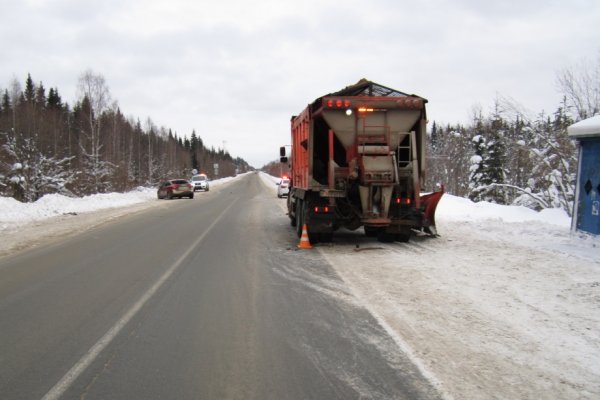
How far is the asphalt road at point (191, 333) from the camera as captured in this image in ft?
12.6

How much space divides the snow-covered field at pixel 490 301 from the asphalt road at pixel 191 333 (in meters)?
0.39

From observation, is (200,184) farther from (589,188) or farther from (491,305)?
(491,305)

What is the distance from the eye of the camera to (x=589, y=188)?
34.8 feet

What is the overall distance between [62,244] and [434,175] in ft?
188

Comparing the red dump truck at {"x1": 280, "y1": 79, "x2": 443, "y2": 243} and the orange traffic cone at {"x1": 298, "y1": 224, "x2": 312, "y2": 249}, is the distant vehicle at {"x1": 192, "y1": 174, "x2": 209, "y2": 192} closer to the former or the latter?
the red dump truck at {"x1": 280, "y1": 79, "x2": 443, "y2": 243}

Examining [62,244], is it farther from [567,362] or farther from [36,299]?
[567,362]

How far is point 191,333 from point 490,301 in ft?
12.9

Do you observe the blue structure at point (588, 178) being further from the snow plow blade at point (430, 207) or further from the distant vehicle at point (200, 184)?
the distant vehicle at point (200, 184)

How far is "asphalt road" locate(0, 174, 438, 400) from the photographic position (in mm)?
3832

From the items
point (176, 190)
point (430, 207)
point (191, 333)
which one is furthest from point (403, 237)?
point (176, 190)

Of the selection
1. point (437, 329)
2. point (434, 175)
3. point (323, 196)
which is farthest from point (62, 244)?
point (434, 175)

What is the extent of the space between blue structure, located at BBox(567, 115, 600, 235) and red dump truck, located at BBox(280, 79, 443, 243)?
11.3 ft

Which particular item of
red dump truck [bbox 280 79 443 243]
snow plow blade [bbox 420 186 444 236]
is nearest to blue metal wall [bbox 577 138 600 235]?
snow plow blade [bbox 420 186 444 236]

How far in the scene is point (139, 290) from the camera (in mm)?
7059
